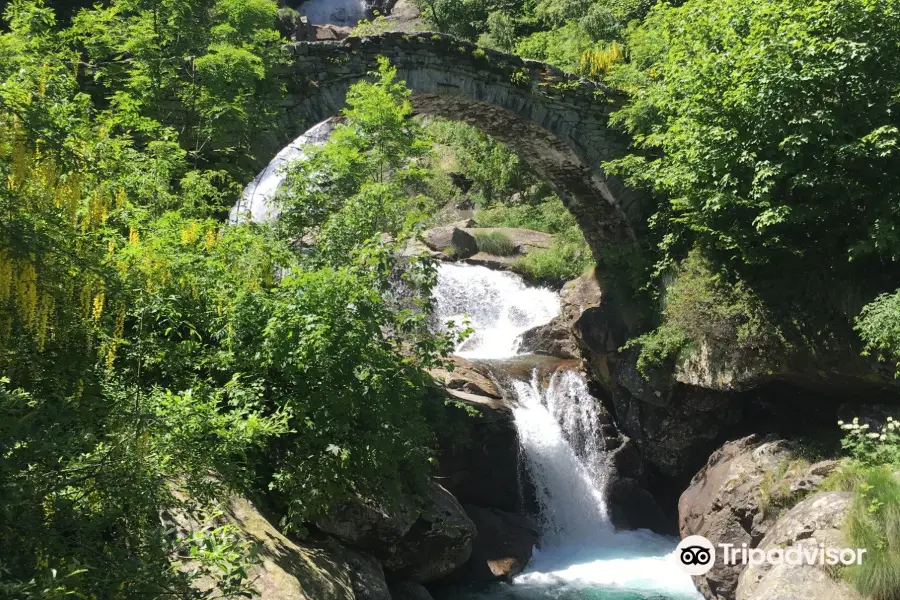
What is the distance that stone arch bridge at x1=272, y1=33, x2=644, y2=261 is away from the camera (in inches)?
374

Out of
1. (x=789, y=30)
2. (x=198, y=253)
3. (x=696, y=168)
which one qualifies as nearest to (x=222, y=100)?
(x=198, y=253)

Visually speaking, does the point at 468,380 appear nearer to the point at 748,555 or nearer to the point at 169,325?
the point at 748,555

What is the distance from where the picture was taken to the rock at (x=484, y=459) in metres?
9.25

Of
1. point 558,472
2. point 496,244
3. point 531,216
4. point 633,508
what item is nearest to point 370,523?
point 558,472

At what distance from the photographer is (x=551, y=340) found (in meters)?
12.8

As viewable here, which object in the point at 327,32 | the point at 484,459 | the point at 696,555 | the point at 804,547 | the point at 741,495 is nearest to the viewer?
the point at 804,547

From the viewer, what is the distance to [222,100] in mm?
7637

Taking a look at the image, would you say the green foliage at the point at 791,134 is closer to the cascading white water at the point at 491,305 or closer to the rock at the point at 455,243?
the cascading white water at the point at 491,305

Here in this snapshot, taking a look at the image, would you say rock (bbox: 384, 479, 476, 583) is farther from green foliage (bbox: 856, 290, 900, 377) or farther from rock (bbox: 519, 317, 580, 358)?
rock (bbox: 519, 317, 580, 358)

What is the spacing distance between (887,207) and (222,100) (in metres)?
6.73

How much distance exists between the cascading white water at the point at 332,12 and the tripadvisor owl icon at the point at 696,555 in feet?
78.9

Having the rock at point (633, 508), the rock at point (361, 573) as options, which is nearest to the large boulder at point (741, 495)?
the rock at point (633, 508)

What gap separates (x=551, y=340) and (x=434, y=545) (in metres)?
5.98

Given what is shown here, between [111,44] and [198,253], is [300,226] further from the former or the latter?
[111,44]
